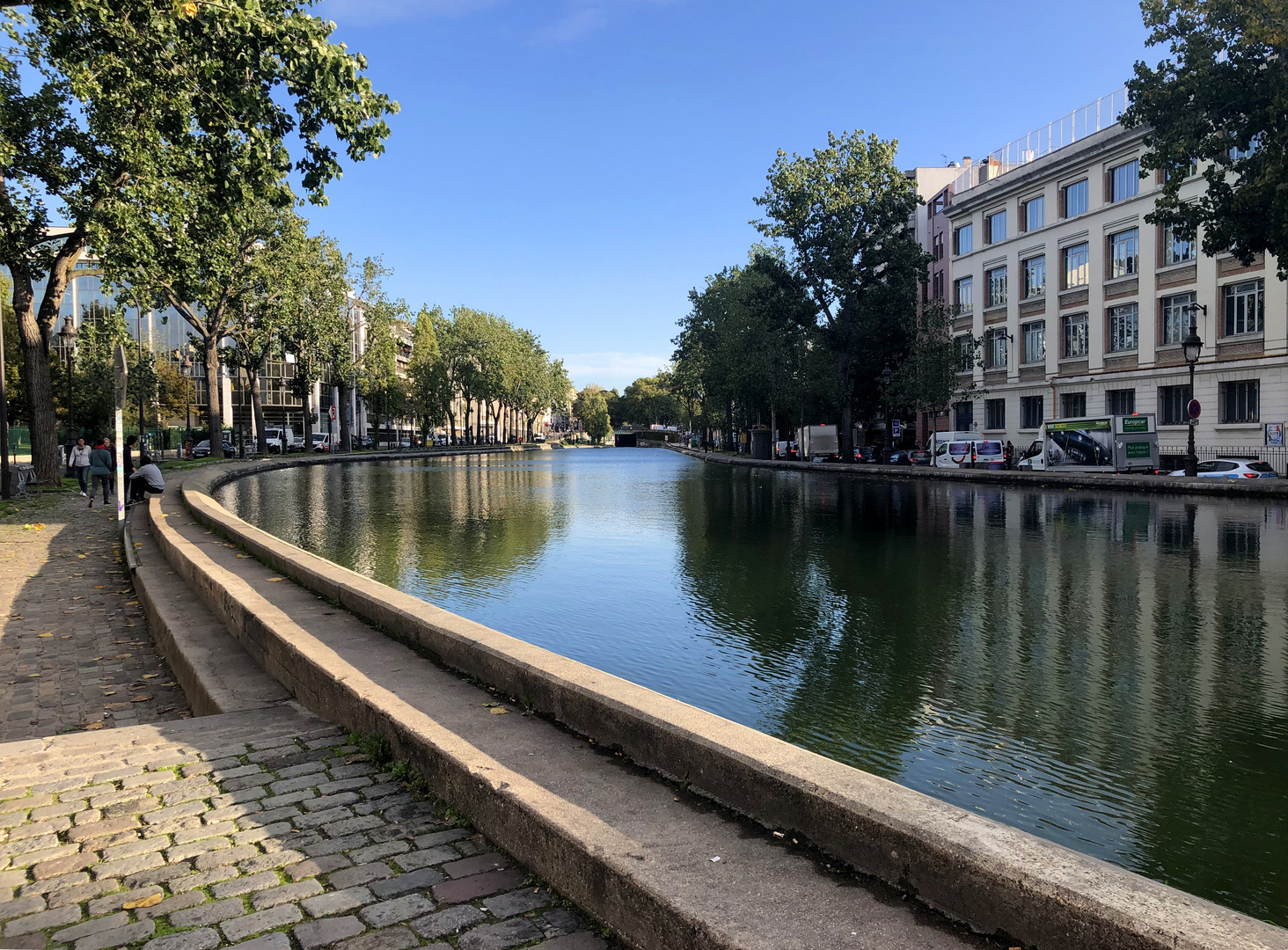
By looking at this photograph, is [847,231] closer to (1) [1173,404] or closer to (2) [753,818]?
(1) [1173,404]

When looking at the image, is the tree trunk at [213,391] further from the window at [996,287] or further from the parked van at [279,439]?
the window at [996,287]

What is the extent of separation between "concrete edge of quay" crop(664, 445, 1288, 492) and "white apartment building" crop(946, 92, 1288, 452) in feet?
20.3

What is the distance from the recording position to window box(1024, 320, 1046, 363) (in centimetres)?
4403

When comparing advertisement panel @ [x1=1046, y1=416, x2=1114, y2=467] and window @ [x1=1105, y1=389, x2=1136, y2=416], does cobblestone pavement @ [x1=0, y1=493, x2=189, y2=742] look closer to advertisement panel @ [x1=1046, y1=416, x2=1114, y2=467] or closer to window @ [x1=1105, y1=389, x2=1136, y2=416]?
advertisement panel @ [x1=1046, y1=416, x2=1114, y2=467]

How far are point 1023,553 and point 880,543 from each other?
2.28m

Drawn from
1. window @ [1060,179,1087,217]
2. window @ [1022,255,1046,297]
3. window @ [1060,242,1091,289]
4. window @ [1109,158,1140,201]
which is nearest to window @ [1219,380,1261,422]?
window @ [1060,242,1091,289]

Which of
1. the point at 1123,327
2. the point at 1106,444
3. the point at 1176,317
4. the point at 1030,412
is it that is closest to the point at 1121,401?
the point at 1123,327

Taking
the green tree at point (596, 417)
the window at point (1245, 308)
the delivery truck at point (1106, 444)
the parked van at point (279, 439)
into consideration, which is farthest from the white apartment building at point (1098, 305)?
the green tree at point (596, 417)

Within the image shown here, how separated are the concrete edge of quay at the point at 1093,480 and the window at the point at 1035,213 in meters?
14.7

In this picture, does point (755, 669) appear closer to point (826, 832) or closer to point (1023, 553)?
point (826, 832)

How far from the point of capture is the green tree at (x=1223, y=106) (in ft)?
66.2

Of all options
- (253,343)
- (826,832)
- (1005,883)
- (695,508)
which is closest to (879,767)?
(826,832)

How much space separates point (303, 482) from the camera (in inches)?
1348

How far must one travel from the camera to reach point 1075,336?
138 feet
